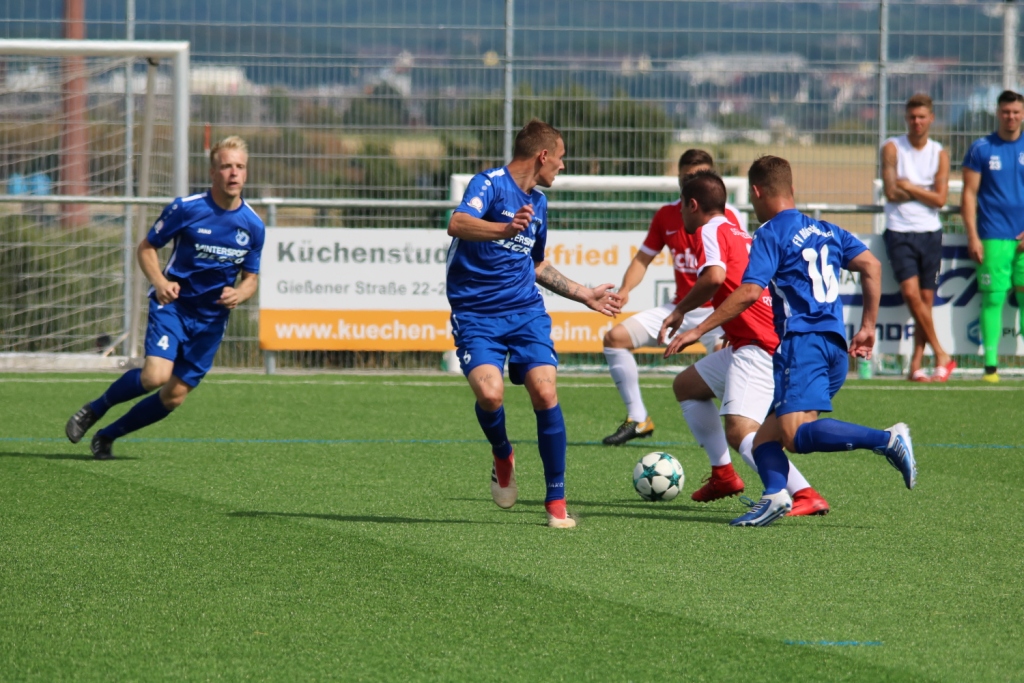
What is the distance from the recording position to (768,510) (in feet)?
19.8

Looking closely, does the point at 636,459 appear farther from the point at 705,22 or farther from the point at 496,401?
the point at 705,22

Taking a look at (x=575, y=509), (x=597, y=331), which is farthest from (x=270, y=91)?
(x=575, y=509)

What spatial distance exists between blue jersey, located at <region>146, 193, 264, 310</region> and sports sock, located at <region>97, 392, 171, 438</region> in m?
0.61

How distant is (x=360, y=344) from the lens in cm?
1302

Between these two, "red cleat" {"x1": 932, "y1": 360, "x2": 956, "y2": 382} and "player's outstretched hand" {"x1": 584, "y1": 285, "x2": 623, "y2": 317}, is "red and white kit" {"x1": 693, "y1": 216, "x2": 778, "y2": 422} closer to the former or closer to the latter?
"player's outstretched hand" {"x1": 584, "y1": 285, "x2": 623, "y2": 317}

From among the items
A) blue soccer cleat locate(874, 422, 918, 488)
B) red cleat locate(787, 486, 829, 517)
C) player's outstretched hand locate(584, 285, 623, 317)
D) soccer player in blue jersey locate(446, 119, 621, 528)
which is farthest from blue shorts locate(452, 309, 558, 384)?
blue soccer cleat locate(874, 422, 918, 488)

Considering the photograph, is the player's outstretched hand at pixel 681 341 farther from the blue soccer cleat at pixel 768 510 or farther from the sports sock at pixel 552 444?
the blue soccer cleat at pixel 768 510

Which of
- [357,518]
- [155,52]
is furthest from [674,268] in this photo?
[155,52]

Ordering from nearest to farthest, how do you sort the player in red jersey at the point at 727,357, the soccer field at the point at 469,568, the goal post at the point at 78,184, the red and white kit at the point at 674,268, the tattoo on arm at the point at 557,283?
the soccer field at the point at 469,568 → the tattoo on arm at the point at 557,283 → the player in red jersey at the point at 727,357 → the red and white kit at the point at 674,268 → the goal post at the point at 78,184

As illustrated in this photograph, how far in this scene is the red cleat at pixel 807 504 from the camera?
250 inches

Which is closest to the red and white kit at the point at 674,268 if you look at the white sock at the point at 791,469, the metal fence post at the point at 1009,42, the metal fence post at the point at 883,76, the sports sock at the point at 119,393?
the white sock at the point at 791,469

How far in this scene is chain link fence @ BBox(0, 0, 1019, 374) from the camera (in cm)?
1366

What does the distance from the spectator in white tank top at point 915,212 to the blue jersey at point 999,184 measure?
0.31 m

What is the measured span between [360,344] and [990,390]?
5.61 meters
